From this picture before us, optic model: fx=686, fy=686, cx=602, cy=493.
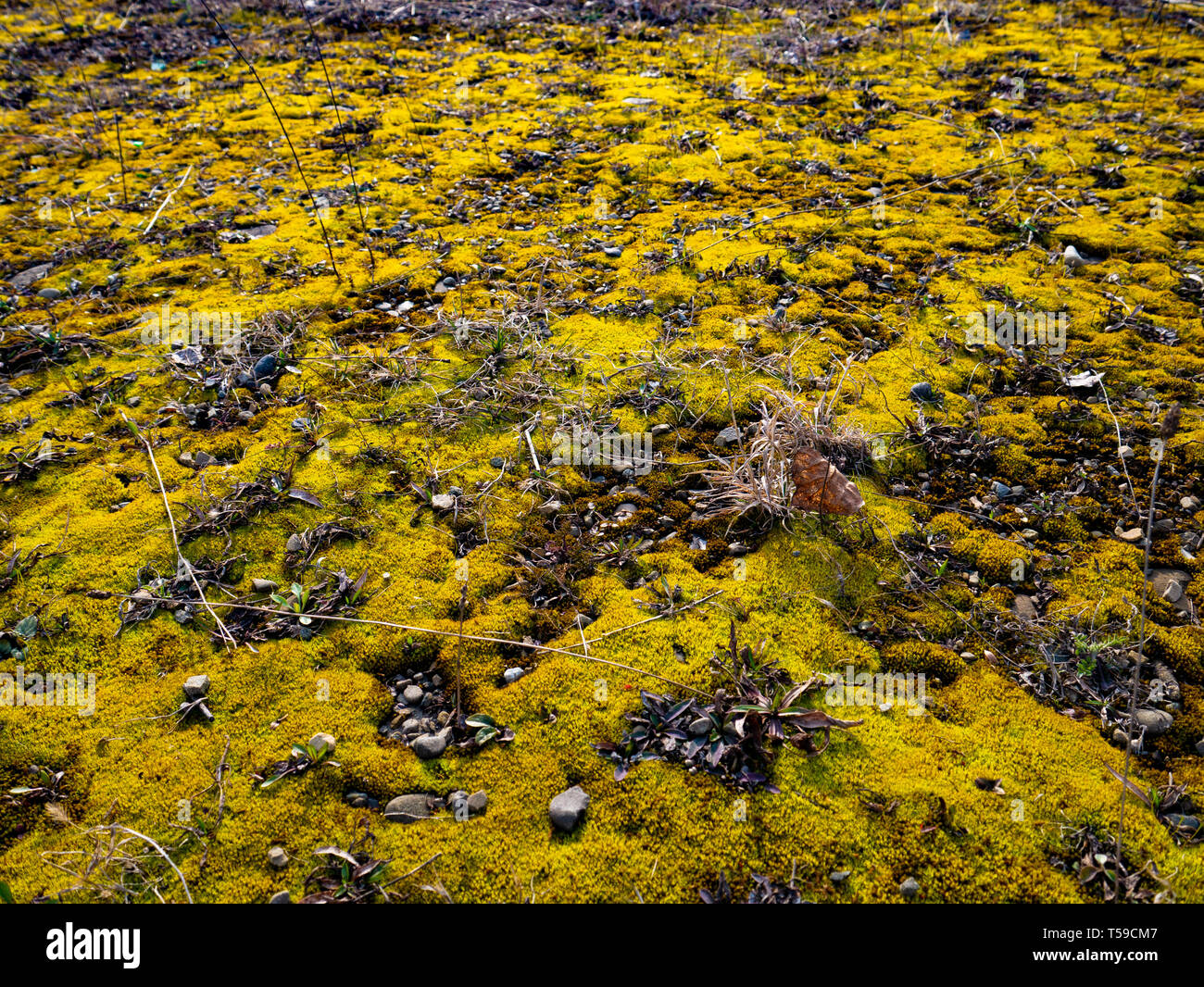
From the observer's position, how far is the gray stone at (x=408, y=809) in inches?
117

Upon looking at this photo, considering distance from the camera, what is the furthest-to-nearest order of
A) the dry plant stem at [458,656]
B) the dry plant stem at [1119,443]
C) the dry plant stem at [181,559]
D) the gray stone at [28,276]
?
1. the gray stone at [28,276]
2. the dry plant stem at [1119,443]
3. the dry plant stem at [181,559]
4. the dry plant stem at [458,656]

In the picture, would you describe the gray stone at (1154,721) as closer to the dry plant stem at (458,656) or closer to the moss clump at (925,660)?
the moss clump at (925,660)

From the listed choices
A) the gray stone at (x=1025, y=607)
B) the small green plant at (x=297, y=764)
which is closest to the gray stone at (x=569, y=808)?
the small green plant at (x=297, y=764)

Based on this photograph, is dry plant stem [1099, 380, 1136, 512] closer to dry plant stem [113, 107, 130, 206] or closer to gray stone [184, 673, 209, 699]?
gray stone [184, 673, 209, 699]

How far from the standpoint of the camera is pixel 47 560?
4070 millimetres

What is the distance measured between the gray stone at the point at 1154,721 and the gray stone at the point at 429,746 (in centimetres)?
326

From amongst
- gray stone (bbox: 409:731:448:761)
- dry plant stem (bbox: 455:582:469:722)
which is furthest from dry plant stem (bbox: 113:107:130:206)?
gray stone (bbox: 409:731:448:761)

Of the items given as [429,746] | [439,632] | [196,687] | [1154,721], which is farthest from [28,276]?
[1154,721]

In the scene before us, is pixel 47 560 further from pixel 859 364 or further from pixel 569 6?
pixel 569 6

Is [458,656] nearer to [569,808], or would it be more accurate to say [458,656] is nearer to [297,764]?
[297,764]

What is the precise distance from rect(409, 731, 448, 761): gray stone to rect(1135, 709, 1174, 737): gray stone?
10.7 feet

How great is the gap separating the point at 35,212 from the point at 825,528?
8.73 meters

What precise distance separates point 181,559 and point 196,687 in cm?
96

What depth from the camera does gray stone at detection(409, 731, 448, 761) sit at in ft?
10.5
